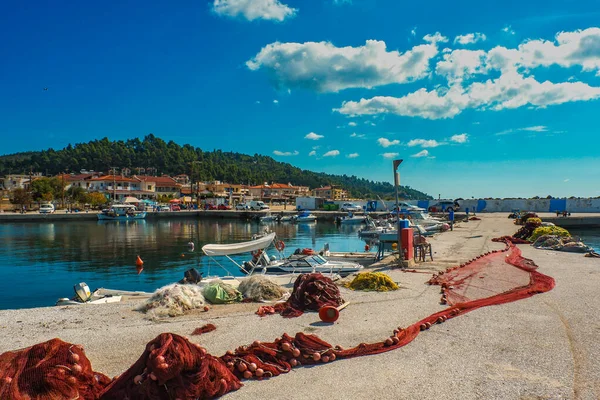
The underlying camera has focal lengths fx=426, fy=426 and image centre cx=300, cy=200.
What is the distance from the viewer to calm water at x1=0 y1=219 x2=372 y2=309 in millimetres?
21719

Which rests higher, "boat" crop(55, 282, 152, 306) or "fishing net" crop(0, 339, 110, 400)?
"fishing net" crop(0, 339, 110, 400)

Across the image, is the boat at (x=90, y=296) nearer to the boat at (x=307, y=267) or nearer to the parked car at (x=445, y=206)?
the boat at (x=307, y=267)

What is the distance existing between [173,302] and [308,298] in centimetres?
331

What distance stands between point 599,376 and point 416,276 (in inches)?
333

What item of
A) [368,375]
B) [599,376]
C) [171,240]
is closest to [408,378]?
[368,375]

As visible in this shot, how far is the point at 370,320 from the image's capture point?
916 cm

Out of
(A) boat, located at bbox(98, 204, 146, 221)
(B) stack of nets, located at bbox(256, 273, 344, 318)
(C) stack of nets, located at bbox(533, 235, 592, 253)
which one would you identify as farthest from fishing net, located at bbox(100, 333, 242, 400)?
(A) boat, located at bbox(98, 204, 146, 221)

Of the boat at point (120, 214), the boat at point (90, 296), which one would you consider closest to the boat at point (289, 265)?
the boat at point (90, 296)

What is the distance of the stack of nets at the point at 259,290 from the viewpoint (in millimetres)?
11875

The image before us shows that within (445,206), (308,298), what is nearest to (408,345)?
(308,298)

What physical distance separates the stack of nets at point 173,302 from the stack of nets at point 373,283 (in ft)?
14.7

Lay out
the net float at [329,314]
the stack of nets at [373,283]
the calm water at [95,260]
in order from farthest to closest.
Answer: the calm water at [95,260] < the stack of nets at [373,283] < the net float at [329,314]

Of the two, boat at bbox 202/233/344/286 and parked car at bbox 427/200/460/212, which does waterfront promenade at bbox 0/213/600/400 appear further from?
parked car at bbox 427/200/460/212

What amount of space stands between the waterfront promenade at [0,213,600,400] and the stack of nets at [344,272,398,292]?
46cm
